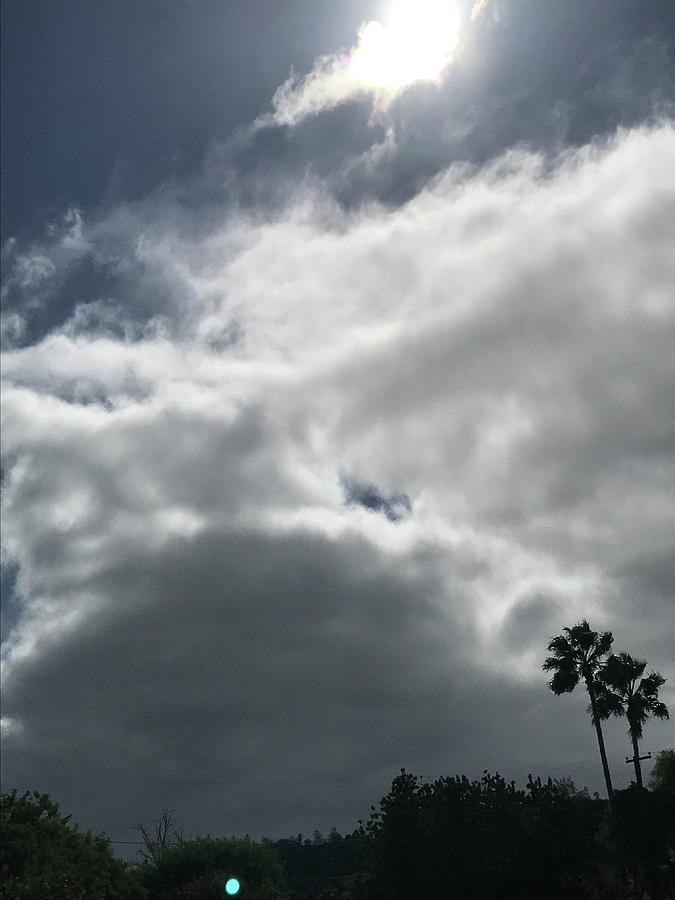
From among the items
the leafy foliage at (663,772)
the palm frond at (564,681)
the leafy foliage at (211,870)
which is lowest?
the leafy foliage at (211,870)

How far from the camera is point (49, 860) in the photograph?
120ft

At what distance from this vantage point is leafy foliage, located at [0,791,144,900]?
34.2m

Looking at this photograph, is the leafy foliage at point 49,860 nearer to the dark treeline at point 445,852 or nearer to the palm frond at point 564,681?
the dark treeline at point 445,852

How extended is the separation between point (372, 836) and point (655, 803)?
19316mm

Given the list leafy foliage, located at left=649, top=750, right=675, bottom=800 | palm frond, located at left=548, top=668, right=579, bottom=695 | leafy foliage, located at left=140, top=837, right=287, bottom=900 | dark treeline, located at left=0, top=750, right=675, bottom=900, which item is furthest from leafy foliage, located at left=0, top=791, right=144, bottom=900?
leafy foliage, located at left=649, top=750, right=675, bottom=800

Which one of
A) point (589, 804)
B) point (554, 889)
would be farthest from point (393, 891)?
point (589, 804)

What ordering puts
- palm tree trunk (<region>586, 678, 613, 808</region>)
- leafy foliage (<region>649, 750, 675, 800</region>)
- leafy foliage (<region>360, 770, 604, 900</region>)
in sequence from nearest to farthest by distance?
leafy foliage (<region>360, 770, 604, 900</region>) < palm tree trunk (<region>586, 678, 613, 808</region>) < leafy foliage (<region>649, 750, 675, 800</region>)

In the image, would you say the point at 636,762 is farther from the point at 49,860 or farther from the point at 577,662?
the point at 49,860

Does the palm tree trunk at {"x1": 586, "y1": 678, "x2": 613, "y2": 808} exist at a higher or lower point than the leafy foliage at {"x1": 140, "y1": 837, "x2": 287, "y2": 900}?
higher

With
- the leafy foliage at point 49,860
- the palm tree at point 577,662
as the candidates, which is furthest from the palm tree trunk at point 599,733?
the leafy foliage at point 49,860

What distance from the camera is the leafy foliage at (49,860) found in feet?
112

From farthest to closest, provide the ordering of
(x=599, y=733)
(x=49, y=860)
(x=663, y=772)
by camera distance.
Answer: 1. (x=663, y=772)
2. (x=599, y=733)
3. (x=49, y=860)

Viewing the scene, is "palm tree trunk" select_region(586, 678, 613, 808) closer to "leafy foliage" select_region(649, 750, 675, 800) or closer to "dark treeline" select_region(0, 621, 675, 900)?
"dark treeline" select_region(0, 621, 675, 900)

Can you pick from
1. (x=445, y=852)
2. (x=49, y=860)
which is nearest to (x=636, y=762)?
(x=445, y=852)
